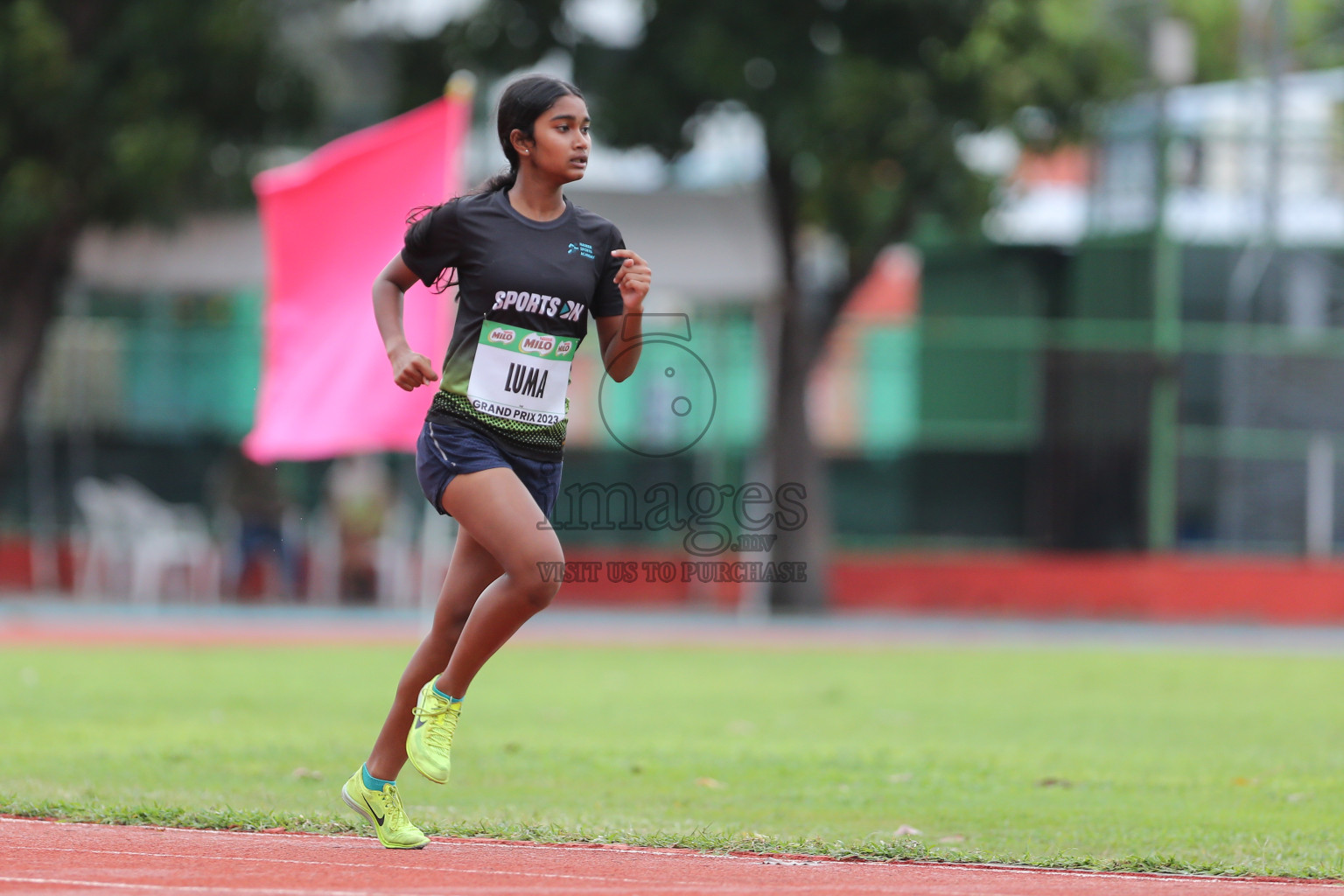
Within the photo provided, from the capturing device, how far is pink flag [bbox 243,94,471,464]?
41.5ft

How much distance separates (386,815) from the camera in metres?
5.57

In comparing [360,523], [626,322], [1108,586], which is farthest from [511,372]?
[1108,586]

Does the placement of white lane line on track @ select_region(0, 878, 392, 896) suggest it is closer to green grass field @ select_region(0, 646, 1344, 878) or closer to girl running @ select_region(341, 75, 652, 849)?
girl running @ select_region(341, 75, 652, 849)

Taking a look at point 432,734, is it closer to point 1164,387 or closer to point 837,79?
point 837,79

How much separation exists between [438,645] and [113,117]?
605 inches

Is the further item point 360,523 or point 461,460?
point 360,523

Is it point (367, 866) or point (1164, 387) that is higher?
point (1164, 387)

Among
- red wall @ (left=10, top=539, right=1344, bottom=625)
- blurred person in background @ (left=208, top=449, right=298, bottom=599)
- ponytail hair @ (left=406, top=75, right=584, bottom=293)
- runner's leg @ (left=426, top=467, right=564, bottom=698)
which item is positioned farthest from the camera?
red wall @ (left=10, top=539, right=1344, bottom=625)

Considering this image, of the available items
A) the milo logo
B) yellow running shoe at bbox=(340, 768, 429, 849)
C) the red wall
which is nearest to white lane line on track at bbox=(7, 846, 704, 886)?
yellow running shoe at bbox=(340, 768, 429, 849)

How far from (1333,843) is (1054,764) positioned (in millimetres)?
2376

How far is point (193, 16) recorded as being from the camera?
19.7m

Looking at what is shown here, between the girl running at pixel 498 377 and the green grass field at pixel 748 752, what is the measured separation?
0.74 metres

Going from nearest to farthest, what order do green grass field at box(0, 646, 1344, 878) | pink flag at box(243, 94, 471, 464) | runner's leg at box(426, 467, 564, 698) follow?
runner's leg at box(426, 467, 564, 698) < green grass field at box(0, 646, 1344, 878) < pink flag at box(243, 94, 471, 464)

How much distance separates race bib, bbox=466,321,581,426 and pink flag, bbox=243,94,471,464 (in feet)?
22.6
